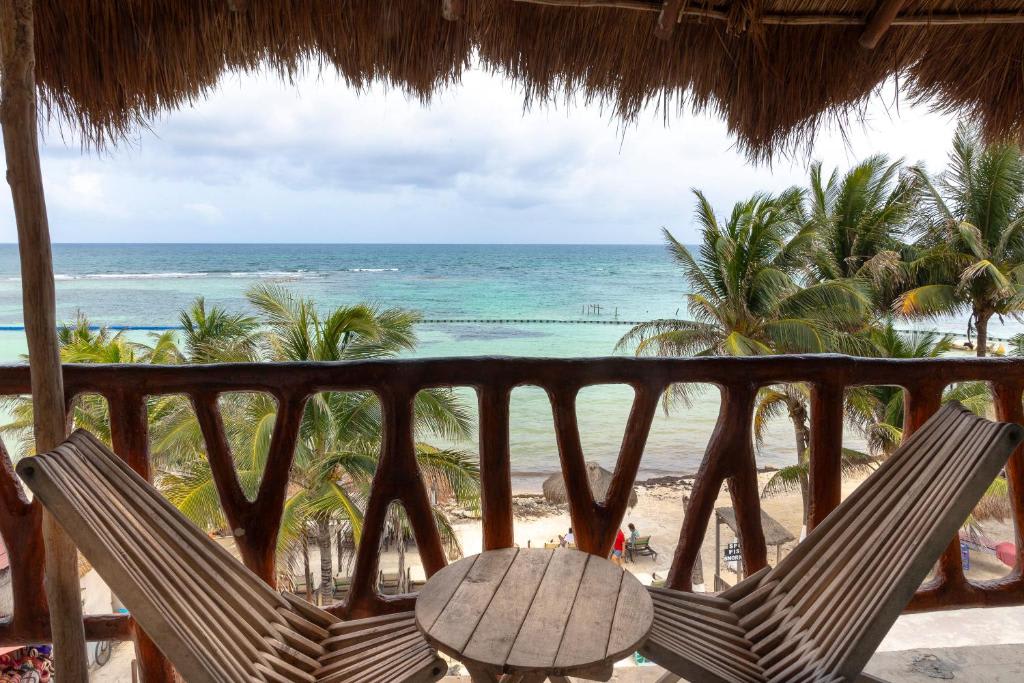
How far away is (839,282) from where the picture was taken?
43.4ft

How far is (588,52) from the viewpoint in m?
1.96

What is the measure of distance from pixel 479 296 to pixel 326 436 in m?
24.9

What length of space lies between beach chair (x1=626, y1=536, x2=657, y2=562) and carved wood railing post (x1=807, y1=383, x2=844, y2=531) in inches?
434

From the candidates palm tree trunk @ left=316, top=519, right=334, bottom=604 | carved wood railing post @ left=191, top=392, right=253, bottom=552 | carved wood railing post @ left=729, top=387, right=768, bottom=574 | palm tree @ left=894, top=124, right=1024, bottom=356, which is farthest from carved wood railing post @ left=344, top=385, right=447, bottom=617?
palm tree @ left=894, top=124, right=1024, bottom=356

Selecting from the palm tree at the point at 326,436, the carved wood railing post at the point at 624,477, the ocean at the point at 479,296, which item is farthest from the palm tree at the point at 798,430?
the carved wood railing post at the point at 624,477

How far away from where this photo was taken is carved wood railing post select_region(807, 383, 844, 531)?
1.75 meters

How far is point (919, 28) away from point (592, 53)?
2.89 feet

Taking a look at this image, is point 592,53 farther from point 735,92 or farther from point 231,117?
point 231,117

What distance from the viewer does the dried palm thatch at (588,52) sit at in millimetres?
1755

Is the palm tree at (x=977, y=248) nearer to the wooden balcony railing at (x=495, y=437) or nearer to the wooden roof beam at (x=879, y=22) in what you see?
the wooden roof beam at (x=879, y=22)

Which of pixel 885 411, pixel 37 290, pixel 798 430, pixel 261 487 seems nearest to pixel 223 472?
pixel 261 487

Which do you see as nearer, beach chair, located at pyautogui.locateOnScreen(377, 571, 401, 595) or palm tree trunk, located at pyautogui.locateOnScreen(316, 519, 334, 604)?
palm tree trunk, located at pyautogui.locateOnScreen(316, 519, 334, 604)

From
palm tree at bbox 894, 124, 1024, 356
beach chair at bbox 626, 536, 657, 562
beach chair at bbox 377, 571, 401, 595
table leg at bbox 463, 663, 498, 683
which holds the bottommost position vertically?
beach chair at bbox 377, 571, 401, 595

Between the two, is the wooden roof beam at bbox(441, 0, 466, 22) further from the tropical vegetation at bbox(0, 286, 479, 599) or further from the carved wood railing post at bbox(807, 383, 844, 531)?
the tropical vegetation at bbox(0, 286, 479, 599)
